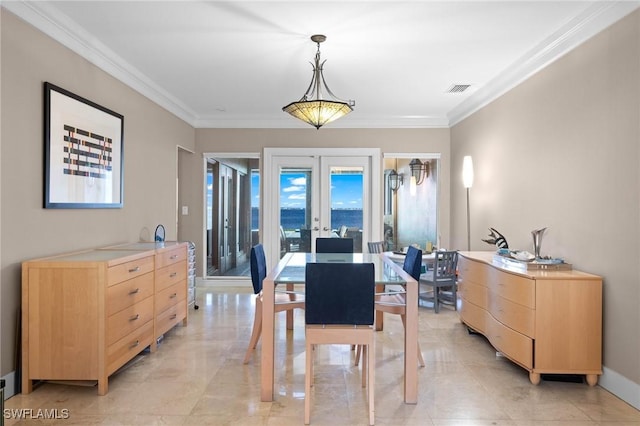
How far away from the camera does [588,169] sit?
115 inches

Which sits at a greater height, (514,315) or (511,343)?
(514,315)

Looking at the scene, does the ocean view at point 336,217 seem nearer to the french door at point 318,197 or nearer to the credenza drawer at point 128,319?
the french door at point 318,197

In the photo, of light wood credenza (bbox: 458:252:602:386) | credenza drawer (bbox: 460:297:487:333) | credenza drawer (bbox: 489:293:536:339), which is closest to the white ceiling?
light wood credenza (bbox: 458:252:602:386)

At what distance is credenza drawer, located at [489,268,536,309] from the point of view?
2.81 m

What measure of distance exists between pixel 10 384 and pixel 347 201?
459 centimetres

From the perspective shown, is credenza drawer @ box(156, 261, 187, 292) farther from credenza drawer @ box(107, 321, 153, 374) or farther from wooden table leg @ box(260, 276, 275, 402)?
wooden table leg @ box(260, 276, 275, 402)

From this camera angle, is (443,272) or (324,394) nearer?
(324,394)

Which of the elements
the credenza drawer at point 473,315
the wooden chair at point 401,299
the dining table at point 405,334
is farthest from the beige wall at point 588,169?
the dining table at point 405,334

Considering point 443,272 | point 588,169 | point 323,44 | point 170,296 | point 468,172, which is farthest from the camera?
point 468,172

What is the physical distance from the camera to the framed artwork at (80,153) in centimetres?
286

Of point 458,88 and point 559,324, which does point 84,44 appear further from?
point 559,324

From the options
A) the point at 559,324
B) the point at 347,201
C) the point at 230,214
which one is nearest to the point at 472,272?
the point at 559,324

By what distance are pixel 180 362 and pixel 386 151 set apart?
424cm

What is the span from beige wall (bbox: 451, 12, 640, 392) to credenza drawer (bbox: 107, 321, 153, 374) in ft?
10.9
